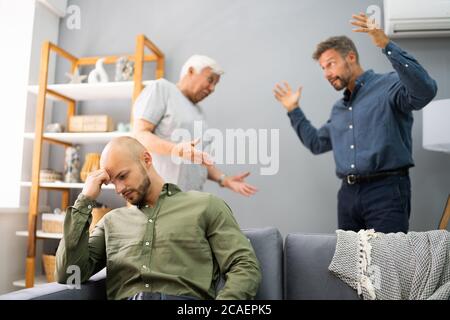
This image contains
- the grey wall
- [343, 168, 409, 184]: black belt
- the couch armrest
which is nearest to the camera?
the couch armrest

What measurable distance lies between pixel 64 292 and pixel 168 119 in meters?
0.89

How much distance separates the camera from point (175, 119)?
5.72ft

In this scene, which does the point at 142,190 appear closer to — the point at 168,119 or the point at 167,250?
the point at 167,250

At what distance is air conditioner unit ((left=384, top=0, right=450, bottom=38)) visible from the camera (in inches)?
85.5

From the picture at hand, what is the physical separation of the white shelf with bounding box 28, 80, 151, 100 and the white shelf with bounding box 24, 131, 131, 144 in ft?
0.94

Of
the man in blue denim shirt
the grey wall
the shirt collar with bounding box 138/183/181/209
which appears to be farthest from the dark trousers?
the shirt collar with bounding box 138/183/181/209

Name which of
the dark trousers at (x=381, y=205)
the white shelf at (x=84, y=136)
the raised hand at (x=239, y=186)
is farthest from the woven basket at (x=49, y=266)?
the dark trousers at (x=381, y=205)

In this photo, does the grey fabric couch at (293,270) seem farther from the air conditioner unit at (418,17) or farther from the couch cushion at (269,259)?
the air conditioner unit at (418,17)

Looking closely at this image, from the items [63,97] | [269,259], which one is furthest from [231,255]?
[63,97]

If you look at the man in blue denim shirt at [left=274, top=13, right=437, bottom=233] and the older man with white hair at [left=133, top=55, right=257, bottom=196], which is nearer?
the man in blue denim shirt at [left=274, top=13, right=437, bottom=233]

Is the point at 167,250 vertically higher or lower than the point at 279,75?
lower

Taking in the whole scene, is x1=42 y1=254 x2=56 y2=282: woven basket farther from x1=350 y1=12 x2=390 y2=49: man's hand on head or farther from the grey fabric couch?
x1=350 y1=12 x2=390 y2=49: man's hand on head

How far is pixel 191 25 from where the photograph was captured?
2.69m
